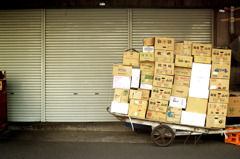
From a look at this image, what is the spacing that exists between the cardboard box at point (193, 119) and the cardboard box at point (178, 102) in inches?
7.5

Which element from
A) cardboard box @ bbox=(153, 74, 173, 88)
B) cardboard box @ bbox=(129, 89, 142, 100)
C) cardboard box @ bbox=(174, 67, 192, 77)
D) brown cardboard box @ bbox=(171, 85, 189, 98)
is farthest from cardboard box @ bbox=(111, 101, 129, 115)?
cardboard box @ bbox=(174, 67, 192, 77)

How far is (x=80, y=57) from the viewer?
298 inches

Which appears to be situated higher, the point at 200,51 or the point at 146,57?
the point at 200,51

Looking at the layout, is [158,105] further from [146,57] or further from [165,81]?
[146,57]

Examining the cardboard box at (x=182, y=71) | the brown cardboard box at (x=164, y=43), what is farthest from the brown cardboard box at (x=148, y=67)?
the cardboard box at (x=182, y=71)

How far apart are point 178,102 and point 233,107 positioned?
167 cm

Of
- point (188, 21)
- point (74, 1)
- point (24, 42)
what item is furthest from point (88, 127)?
point (188, 21)

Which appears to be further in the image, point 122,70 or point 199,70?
Answer: point 122,70

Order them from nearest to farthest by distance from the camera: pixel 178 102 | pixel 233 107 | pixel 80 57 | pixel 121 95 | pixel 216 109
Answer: pixel 216 109, pixel 178 102, pixel 121 95, pixel 233 107, pixel 80 57

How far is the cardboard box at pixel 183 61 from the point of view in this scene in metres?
5.43

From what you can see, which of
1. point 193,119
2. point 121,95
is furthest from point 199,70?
point 121,95

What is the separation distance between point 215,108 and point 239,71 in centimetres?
294

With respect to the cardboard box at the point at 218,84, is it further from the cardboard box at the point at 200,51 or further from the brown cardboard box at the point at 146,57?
the brown cardboard box at the point at 146,57

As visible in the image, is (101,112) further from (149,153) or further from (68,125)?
(149,153)
